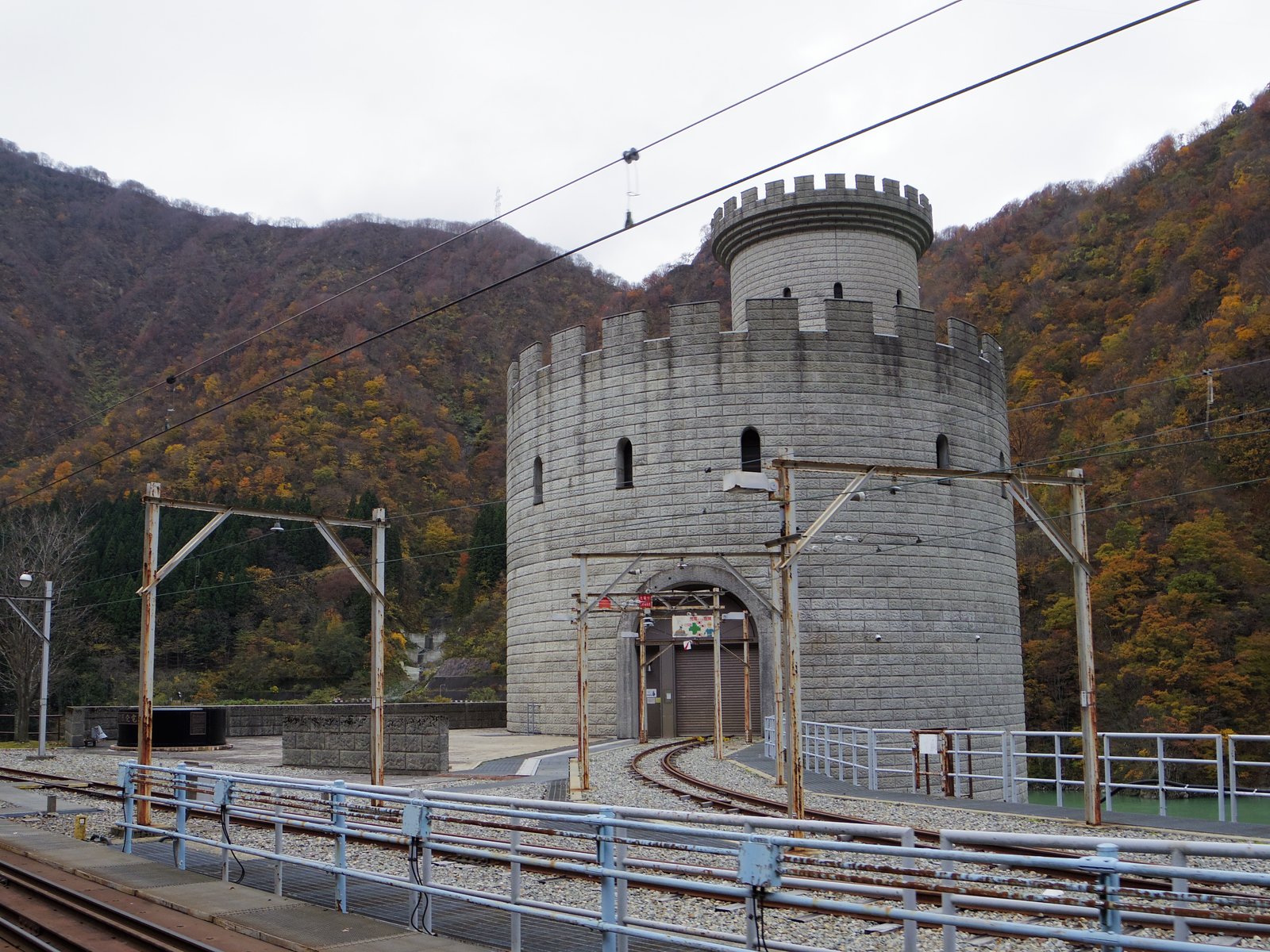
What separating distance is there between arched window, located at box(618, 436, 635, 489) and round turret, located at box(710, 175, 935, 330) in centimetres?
436

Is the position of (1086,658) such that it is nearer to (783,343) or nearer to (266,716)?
(783,343)

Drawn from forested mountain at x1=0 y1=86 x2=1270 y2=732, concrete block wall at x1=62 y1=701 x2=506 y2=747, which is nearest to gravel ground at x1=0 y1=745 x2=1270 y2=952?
concrete block wall at x1=62 y1=701 x2=506 y2=747

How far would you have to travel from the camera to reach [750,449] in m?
25.9

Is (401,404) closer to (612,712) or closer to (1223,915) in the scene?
(612,712)

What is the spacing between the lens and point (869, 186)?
2881 centimetres

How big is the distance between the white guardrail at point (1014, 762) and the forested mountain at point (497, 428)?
186 cm

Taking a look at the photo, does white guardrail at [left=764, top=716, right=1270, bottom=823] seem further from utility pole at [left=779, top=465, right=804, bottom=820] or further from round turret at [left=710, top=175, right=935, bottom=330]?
round turret at [left=710, top=175, right=935, bottom=330]

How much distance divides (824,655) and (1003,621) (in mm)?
5643

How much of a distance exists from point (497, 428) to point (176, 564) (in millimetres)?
68151

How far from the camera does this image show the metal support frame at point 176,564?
1358 cm

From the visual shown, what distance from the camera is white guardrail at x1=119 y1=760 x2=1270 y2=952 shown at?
4.72 metres

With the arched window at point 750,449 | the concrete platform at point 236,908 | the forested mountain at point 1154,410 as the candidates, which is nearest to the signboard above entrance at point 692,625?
the arched window at point 750,449

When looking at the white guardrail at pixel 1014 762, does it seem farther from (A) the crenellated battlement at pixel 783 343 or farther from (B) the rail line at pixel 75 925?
(B) the rail line at pixel 75 925

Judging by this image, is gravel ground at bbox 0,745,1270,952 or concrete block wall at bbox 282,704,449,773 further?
concrete block wall at bbox 282,704,449,773
